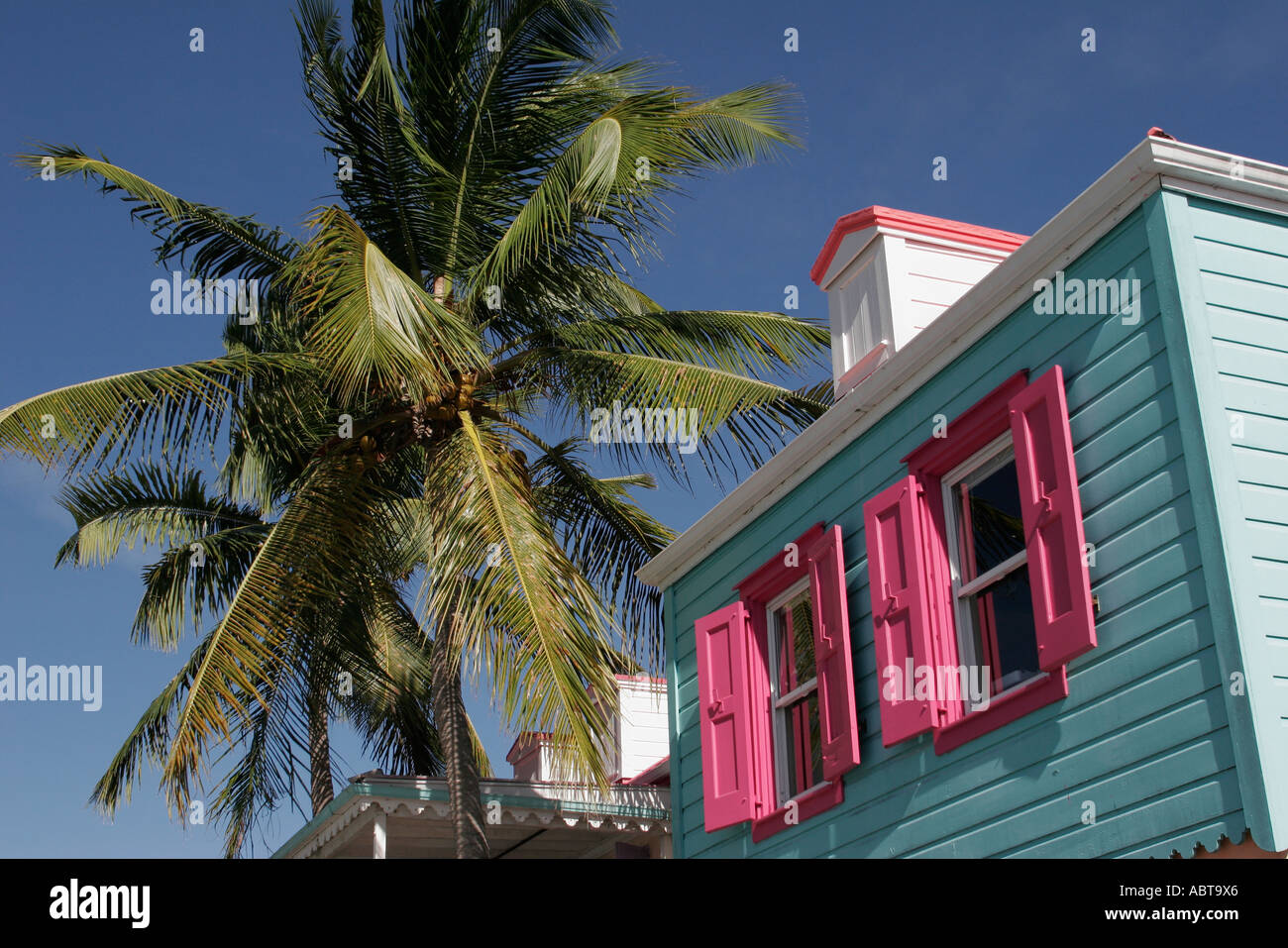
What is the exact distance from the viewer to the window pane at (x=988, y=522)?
764 cm

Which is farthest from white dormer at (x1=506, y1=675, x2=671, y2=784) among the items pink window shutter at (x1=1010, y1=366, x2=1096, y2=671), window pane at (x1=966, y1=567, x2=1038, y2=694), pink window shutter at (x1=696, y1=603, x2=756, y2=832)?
pink window shutter at (x1=1010, y1=366, x2=1096, y2=671)

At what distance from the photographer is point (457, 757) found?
11852 mm

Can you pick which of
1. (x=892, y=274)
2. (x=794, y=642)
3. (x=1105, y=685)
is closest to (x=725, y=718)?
(x=794, y=642)

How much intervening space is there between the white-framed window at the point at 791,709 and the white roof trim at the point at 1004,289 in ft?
2.34

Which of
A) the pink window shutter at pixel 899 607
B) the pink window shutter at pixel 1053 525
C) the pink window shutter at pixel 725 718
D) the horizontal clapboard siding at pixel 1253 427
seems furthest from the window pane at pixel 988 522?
the pink window shutter at pixel 725 718

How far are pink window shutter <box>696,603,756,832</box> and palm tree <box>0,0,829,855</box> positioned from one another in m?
1.00

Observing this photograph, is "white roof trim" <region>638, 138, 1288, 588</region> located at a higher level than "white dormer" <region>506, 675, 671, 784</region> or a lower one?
higher

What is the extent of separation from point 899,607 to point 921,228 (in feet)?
10.2

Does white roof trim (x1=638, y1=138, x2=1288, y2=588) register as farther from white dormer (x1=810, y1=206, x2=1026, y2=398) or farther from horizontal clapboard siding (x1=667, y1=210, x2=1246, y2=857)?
white dormer (x1=810, y1=206, x2=1026, y2=398)

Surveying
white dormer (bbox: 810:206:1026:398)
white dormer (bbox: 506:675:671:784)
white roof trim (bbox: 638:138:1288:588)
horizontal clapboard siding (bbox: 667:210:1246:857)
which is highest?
white dormer (bbox: 810:206:1026:398)

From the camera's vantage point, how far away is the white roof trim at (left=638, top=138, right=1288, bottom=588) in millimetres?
6520
